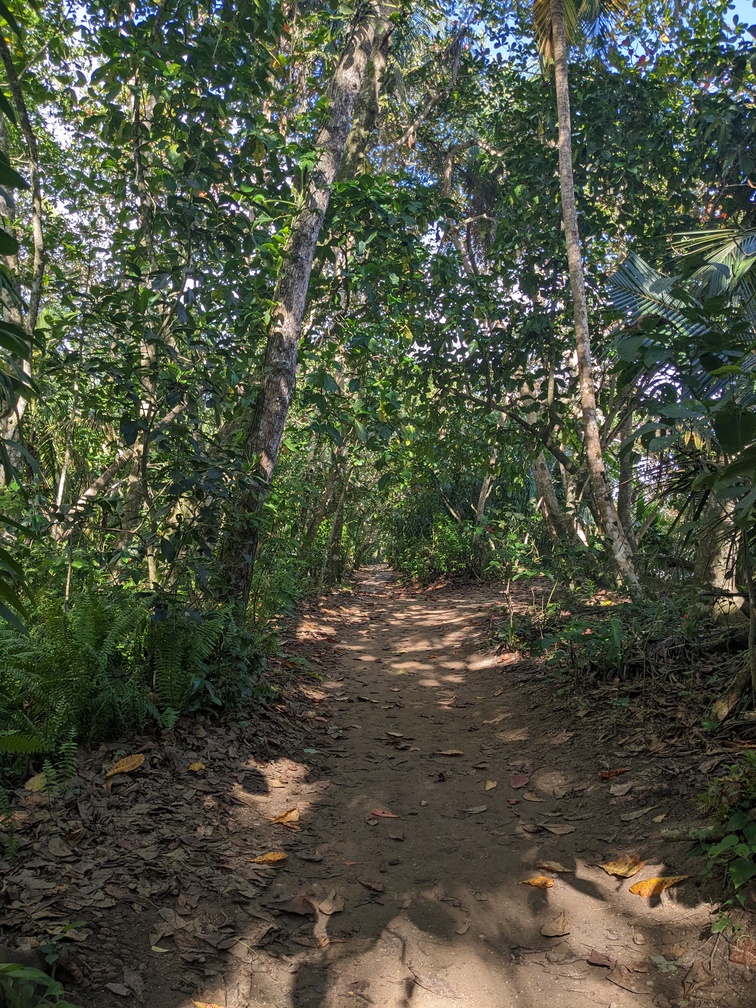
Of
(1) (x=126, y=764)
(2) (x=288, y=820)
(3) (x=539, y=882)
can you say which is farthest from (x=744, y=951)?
(1) (x=126, y=764)

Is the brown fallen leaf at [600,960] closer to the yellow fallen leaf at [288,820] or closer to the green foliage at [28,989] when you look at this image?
the yellow fallen leaf at [288,820]

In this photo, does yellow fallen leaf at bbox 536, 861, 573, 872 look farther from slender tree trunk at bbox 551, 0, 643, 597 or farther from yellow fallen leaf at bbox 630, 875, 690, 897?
slender tree trunk at bbox 551, 0, 643, 597

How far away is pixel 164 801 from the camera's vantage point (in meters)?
3.39

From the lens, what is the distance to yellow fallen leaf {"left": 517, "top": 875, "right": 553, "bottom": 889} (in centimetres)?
298

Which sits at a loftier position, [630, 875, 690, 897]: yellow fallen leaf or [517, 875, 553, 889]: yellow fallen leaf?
[630, 875, 690, 897]: yellow fallen leaf

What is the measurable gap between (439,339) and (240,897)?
7.08 m

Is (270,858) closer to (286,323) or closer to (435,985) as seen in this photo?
(435,985)

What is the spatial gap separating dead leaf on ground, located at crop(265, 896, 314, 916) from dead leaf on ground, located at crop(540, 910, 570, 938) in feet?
3.02

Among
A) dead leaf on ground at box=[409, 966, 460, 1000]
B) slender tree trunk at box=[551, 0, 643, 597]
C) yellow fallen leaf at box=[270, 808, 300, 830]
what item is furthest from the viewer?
slender tree trunk at box=[551, 0, 643, 597]

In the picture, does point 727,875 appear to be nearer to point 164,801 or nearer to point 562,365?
point 164,801

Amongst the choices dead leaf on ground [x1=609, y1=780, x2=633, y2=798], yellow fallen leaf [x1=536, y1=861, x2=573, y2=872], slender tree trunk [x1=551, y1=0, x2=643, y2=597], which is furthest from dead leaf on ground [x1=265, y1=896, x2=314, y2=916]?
slender tree trunk [x1=551, y1=0, x2=643, y2=597]

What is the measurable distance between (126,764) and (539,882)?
6.76ft

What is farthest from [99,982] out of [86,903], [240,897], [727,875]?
[727,875]

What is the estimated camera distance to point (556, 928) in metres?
2.71
